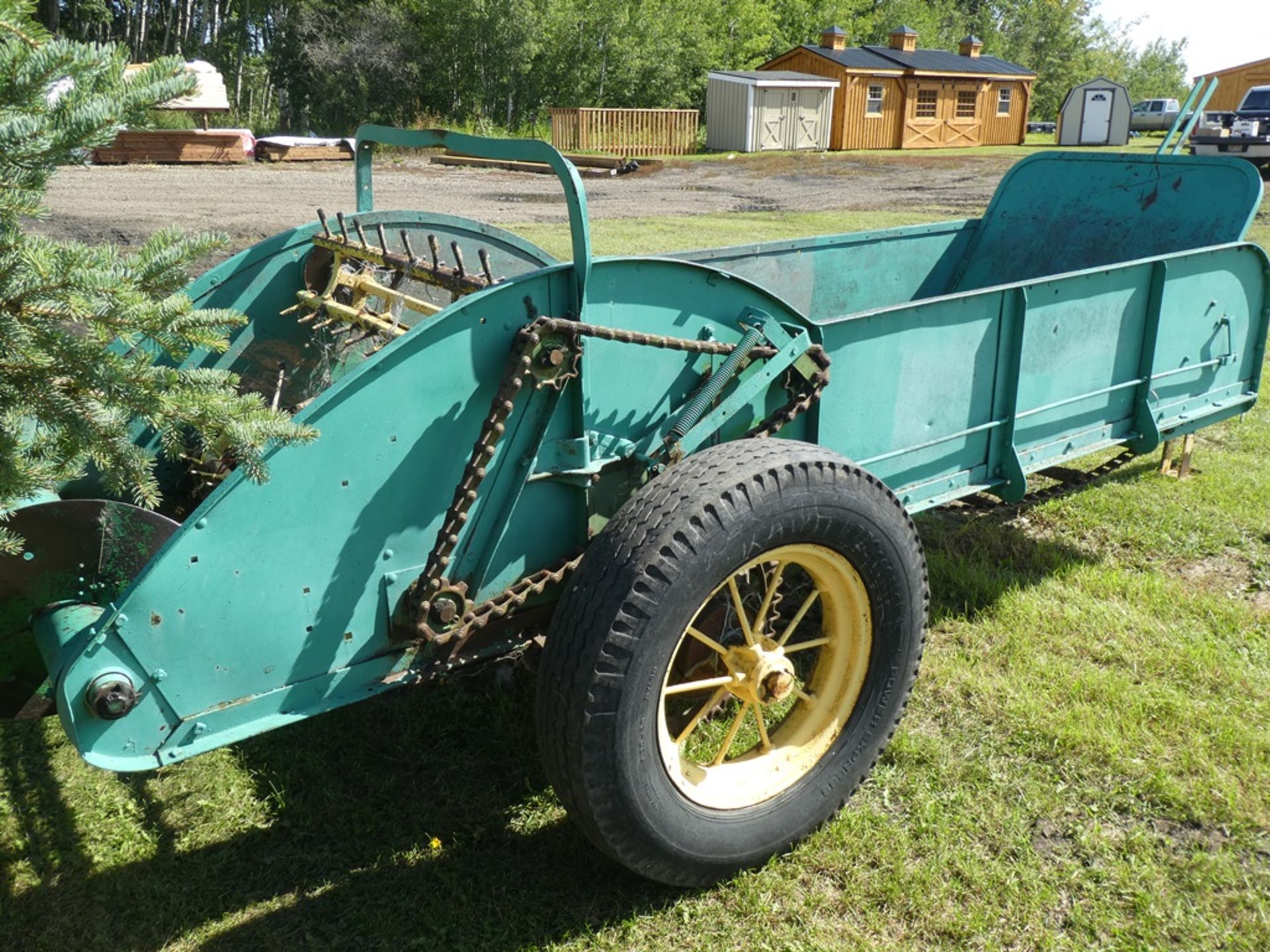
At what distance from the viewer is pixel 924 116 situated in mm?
39094

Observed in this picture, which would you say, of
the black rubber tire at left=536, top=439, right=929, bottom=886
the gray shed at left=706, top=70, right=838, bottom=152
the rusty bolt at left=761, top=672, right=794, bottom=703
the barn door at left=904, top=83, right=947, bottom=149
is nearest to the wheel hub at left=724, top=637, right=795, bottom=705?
the rusty bolt at left=761, top=672, right=794, bottom=703

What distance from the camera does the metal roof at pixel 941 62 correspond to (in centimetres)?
3862

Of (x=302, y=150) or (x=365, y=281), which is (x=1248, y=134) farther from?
(x=365, y=281)

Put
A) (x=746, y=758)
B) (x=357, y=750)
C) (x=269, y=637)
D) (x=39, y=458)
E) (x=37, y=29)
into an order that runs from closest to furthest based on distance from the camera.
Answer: (x=37, y=29)
(x=39, y=458)
(x=269, y=637)
(x=746, y=758)
(x=357, y=750)

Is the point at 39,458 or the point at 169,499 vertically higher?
the point at 39,458

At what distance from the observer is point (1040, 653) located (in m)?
3.84

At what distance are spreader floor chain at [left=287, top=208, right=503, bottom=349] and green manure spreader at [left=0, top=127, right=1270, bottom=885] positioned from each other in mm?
18

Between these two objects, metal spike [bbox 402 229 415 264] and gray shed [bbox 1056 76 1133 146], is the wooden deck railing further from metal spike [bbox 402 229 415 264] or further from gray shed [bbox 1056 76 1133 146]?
metal spike [bbox 402 229 415 264]

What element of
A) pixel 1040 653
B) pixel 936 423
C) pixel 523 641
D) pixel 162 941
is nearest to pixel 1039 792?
pixel 1040 653

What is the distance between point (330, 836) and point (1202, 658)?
2854mm

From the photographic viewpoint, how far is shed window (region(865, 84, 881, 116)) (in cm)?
3759

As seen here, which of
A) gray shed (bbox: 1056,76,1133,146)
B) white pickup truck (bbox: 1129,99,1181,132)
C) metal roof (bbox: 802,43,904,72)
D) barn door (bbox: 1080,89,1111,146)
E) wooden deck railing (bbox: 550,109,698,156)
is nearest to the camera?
wooden deck railing (bbox: 550,109,698,156)

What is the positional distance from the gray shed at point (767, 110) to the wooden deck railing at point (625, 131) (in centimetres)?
108

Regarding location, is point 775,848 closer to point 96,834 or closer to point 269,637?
point 269,637
